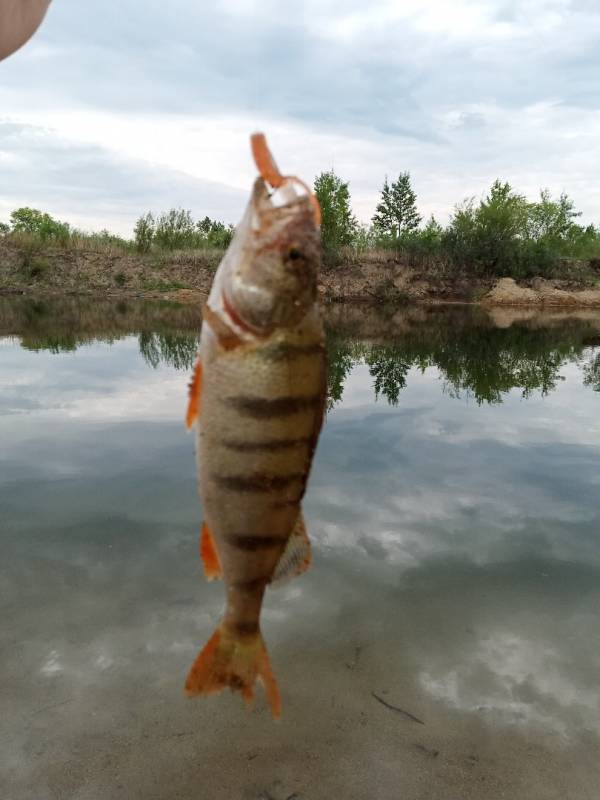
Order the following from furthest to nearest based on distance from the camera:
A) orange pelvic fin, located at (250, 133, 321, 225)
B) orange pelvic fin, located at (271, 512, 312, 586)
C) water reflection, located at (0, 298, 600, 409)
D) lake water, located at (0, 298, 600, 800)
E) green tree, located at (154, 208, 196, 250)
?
1. green tree, located at (154, 208, 196, 250)
2. water reflection, located at (0, 298, 600, 409)
3. lake water, located at (0, 298, 600, 800)
4. orange pelvic fin, located at (271, 512, 312, 586)
5. orange pelvic fin, located at (250, 133, 321, 225)

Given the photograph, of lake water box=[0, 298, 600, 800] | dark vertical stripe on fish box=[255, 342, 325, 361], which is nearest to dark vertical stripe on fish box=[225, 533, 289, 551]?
dark vertical stripe on fish box=[255, 342, 325, 361]

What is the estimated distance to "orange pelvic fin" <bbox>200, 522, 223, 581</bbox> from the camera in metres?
2.13

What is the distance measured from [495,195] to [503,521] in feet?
189

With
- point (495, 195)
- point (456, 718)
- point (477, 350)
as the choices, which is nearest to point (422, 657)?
point (456, 718)

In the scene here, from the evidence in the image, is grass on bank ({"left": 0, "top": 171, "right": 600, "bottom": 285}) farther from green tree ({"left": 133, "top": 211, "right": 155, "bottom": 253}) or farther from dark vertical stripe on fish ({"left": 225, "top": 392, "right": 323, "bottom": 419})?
dark vertical stripe on fish ({"left": 225, "top": 392, "right": 323, "bottom": 419})

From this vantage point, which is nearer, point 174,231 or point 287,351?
point 287,351

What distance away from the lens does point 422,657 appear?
5438 mm

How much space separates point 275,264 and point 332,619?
4.88m

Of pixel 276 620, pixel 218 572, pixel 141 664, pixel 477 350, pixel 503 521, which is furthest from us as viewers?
pixel 477 350

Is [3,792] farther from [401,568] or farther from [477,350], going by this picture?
[477,350]

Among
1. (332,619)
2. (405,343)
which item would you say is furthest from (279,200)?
(405,343)

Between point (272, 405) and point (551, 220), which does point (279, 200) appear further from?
point (551, 220)

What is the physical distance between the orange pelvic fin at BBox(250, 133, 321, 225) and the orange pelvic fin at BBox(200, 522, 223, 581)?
1.18 m

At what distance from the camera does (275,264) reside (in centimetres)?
183
